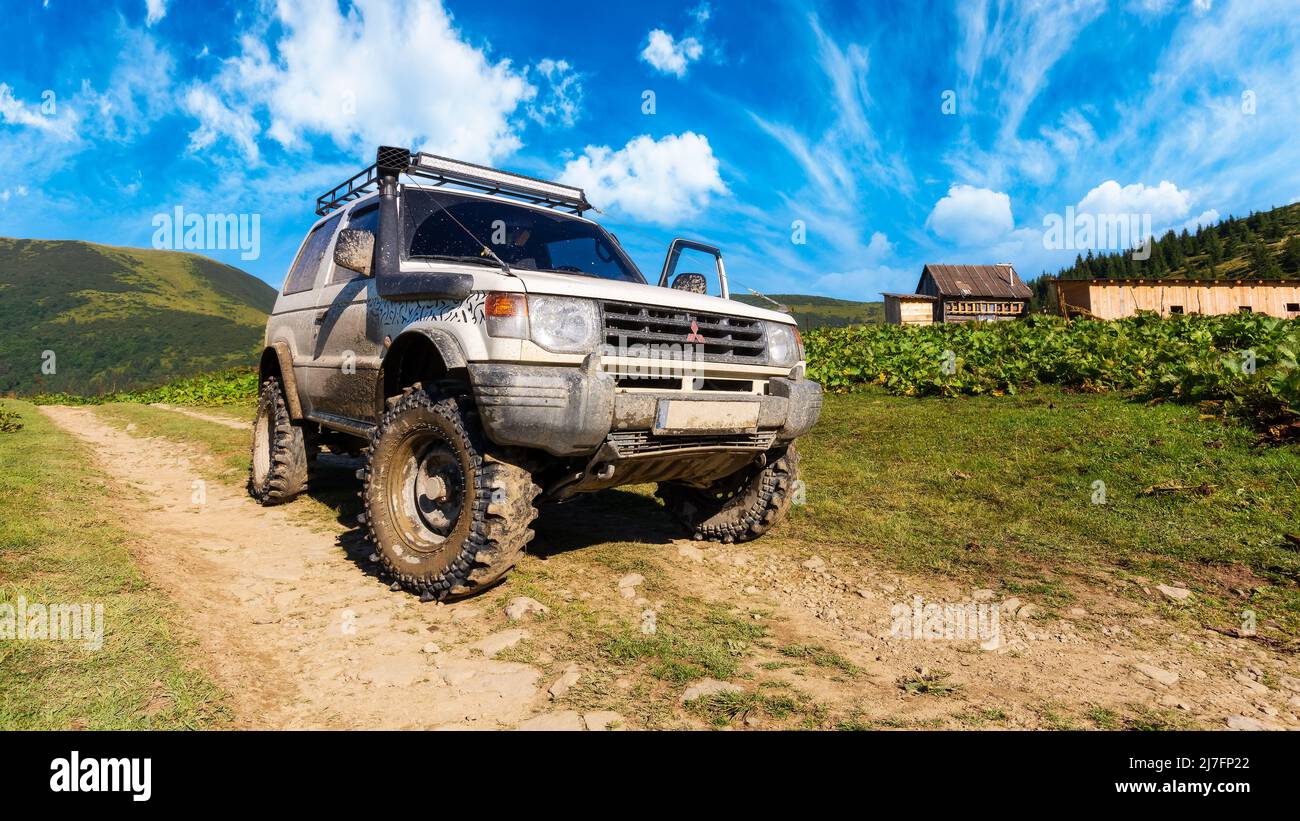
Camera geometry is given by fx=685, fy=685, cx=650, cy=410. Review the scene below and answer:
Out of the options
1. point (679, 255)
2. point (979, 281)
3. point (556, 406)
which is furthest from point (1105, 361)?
point (979, 281)

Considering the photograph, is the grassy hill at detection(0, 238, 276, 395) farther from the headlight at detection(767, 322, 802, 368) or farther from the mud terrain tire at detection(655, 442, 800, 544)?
the headlight at detection(767, 322, 802, 368)

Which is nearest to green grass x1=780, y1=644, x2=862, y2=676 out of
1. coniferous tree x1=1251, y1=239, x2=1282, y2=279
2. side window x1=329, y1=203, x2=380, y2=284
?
side window x1=329, y1=203, x2=380, y2=284

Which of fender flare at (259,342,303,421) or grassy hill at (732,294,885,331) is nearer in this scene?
fender flare at (259,342,303,421)

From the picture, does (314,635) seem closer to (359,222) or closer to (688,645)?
(688,645)

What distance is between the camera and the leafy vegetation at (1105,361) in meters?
6.92

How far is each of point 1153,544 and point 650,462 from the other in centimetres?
350

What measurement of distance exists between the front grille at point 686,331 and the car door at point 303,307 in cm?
328

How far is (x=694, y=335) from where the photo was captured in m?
3.90

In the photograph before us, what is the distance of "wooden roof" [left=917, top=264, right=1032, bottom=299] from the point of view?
53219mm

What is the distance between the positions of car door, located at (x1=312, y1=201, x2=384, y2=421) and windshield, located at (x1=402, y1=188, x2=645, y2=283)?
1.41 feet

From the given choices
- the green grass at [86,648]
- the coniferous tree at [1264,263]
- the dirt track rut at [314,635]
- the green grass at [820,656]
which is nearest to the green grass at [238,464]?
the dirt track rut at [314,635]

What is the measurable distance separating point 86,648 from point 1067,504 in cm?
621

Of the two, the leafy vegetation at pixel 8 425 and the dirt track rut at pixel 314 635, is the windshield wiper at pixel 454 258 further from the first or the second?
the leafy vegetation at pixel 8 425
